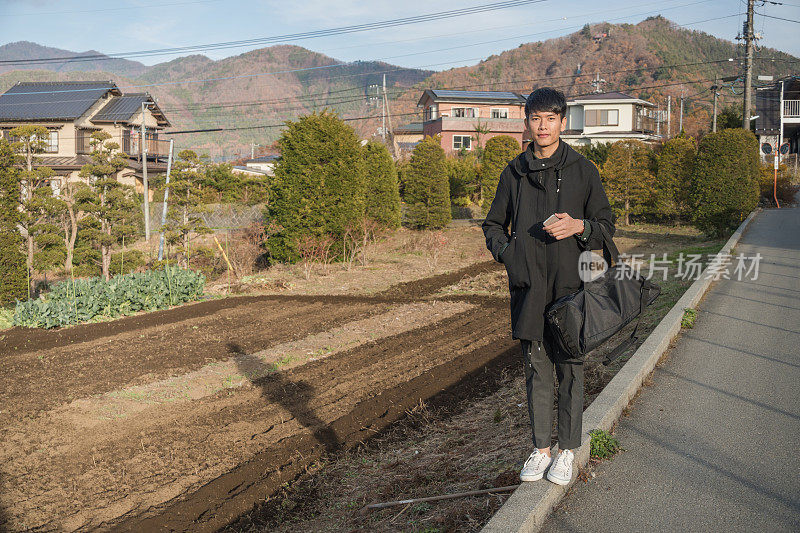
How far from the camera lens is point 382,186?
24250mm

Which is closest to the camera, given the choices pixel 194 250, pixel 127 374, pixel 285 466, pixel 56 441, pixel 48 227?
pixel 285 466

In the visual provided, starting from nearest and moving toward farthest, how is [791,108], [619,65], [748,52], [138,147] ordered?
[748,52] → [138,147] → [791,108] → [619,65]

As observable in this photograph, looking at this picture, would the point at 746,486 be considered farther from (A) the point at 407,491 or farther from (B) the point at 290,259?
(B) the point at 290,259

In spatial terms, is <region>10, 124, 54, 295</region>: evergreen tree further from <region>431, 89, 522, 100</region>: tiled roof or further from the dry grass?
<region>431, 89, 522, 100</region>: tiled roof

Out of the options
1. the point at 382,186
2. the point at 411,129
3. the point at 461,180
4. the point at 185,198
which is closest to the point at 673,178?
the point at 382,186

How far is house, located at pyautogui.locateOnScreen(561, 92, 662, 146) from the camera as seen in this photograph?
1754 inches

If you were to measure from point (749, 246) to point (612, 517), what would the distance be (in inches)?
553

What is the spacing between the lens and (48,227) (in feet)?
46.5

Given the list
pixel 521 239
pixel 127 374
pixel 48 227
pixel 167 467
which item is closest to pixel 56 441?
pixel 167 467

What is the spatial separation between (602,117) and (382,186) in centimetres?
2705

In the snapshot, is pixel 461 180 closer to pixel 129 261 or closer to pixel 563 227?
pixel 129 261

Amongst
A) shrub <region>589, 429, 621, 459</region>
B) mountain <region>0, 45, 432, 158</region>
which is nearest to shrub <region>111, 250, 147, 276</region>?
shrub <region>589, 429, 621, 459</region>

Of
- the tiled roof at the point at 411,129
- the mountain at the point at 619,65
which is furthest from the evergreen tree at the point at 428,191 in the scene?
the mountain at the point at 619,65

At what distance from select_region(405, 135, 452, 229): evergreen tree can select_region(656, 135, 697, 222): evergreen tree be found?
8464 millimetres
